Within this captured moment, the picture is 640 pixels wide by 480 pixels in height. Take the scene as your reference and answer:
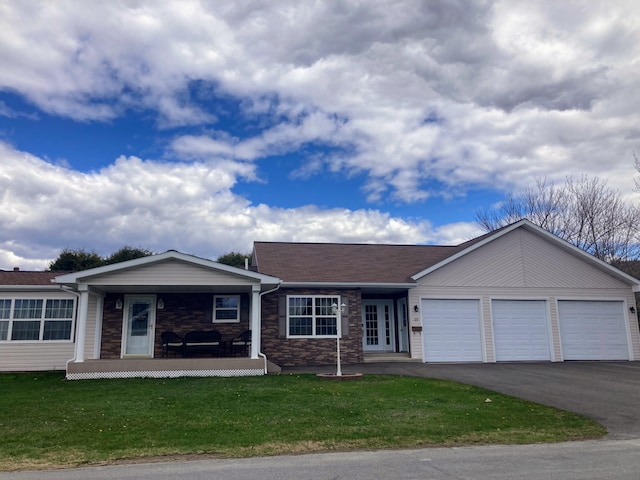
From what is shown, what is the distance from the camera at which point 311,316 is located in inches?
672

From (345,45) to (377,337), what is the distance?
10778mm

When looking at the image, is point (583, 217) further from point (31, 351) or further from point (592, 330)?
point (31, 351)

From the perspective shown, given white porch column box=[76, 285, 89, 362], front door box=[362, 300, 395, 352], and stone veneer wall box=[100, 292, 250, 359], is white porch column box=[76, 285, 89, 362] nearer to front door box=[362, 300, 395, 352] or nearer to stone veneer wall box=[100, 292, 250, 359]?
stone veneer wall box=[100, 292, 250, 359]

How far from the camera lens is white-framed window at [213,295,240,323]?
55.5 feet

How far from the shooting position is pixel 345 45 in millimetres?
13664

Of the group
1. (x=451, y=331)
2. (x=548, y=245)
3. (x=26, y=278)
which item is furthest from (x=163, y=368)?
(x=548, y=245)

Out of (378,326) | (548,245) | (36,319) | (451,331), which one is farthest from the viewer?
(378,326)

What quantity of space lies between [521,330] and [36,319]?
55.0 ft

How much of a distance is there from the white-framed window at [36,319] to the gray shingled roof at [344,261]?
661 cm

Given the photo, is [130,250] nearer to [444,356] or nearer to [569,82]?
[444,356]

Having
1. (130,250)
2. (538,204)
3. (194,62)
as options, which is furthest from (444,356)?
(130,250)

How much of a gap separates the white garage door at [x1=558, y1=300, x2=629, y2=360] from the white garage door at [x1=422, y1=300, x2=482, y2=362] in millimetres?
3381

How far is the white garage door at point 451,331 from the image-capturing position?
57.4 feet

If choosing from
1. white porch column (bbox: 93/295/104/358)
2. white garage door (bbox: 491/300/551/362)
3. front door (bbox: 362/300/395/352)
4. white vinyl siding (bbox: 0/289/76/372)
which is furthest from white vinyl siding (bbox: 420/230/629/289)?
white vinyl siding (bbox: 0/289/76/372)
